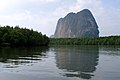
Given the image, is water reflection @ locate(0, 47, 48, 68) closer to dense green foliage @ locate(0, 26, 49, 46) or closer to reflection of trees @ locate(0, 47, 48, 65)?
reflection of trees @ locate(0, 47, 48, 65)

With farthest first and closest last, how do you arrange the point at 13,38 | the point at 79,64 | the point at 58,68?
the point at 13,38 → the point at 79,64 → the point at 58,68

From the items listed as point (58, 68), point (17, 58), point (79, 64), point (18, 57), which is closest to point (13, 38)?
point (18, 57)

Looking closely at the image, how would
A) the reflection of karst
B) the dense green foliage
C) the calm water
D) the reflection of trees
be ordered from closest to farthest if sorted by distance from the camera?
the calm water → the reflection of karst → the reflection of trees → the dense green foliage

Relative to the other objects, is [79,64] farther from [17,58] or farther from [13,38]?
[13,38]

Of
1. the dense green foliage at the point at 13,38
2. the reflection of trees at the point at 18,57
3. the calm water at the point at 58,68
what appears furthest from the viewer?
the dense green foliage at the point at 13,38

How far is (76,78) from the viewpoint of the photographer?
2281 cm

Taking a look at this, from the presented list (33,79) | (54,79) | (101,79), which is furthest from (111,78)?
(33,79)

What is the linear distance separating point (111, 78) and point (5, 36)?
94827 mm

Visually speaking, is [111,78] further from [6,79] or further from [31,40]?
[31,40]

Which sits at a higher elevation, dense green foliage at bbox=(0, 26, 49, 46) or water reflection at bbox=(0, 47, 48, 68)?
dense green foliage at bbox=(0, 26, 49, 46)

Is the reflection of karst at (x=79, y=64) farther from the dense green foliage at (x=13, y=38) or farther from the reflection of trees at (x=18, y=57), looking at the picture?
the dense green foliage at (x=13, y=38)

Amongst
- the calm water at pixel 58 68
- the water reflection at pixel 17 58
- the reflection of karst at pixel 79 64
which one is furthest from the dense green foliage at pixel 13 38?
the calm water at pixel 58 68

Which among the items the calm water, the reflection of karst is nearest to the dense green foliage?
the reflection of karst

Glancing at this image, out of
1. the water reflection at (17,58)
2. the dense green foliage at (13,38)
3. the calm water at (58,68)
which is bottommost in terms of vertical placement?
the calm water at (58,68)
